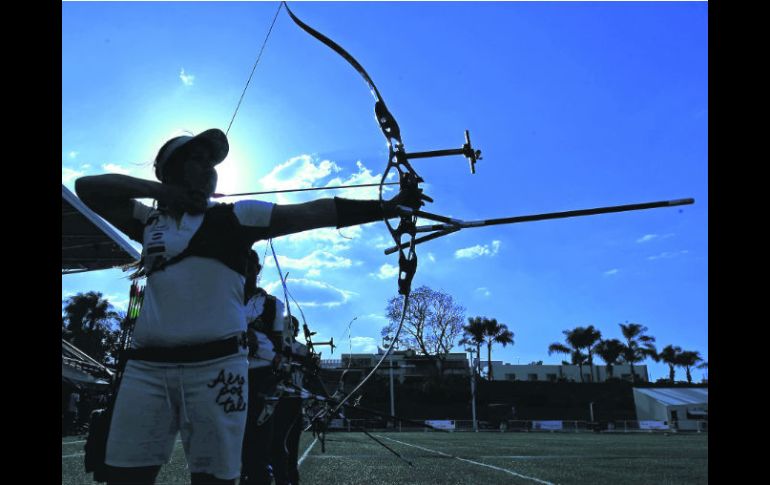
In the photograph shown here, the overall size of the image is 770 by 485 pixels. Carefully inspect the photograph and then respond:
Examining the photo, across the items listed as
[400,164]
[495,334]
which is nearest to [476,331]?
[495,334]

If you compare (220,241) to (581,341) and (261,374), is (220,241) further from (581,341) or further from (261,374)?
(581,341)

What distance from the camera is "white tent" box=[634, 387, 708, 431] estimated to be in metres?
47.4

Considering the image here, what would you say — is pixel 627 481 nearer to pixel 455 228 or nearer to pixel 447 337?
pixel 455 228

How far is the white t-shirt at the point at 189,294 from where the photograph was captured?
247 cm

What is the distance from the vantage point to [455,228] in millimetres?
3102

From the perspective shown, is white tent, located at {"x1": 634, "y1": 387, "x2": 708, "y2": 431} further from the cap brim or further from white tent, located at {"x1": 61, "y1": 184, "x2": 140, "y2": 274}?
the cap brim

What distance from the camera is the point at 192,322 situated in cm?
247

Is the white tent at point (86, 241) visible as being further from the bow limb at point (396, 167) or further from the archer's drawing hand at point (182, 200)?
the archer's drawing hand at point (182, 200)
